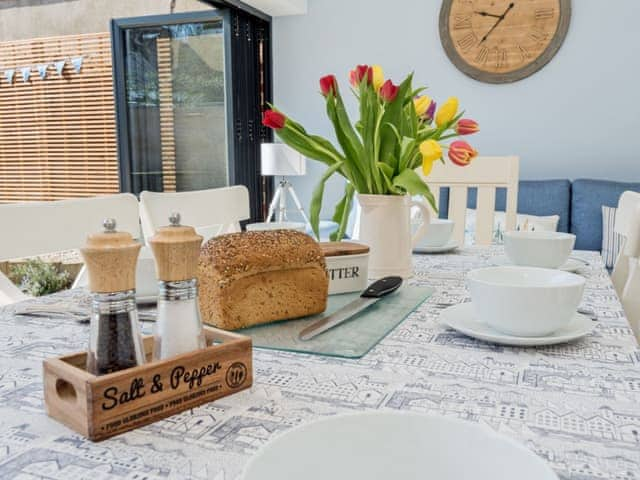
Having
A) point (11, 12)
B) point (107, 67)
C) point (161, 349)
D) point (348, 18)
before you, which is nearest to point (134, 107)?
point (107, 67)

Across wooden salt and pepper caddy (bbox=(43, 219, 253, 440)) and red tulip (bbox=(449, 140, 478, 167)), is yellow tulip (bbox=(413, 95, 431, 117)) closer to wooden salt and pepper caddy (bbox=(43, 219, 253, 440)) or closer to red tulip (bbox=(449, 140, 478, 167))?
red tulip (bbox=(449, 140, 478, 167))

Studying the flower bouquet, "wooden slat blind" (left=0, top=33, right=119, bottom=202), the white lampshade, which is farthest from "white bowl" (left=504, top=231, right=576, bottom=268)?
"wooden slat blind" (left=0, top=33, right=119, bottom=202)

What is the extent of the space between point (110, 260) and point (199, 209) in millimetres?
1286

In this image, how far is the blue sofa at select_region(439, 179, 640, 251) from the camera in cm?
324

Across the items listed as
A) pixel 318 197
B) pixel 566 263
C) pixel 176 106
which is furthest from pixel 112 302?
pixel 176 106

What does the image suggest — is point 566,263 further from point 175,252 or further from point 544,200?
point 544,200

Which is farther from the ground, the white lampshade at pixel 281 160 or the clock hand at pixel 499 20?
the clock hand at pixel 499 20

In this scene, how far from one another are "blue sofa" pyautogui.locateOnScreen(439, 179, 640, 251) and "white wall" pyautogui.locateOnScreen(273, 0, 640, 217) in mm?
290

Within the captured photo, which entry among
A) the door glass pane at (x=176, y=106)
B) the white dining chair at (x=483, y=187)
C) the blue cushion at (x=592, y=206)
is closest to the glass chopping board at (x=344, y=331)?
the white dining chair at (x=483, y=187)

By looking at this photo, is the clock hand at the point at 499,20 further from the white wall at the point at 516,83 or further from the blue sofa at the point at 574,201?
the blue sofa at the point at 574,201

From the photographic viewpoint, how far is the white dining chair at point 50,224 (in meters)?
1.16

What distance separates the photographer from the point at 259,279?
0.81 m

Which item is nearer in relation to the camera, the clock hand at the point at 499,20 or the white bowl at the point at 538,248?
the white bowl at the point at 538,248

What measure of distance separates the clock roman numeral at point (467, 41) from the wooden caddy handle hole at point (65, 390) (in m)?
3.67
